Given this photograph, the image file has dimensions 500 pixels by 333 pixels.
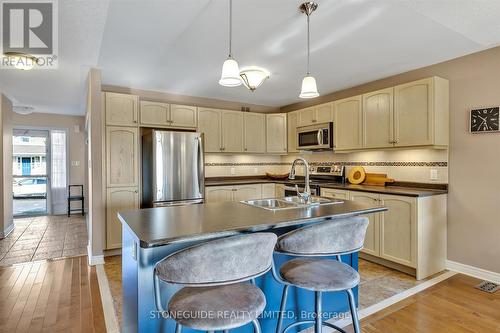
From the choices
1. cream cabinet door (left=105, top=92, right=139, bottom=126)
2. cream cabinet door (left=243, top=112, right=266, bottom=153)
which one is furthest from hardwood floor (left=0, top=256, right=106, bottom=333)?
cream cabinet door (left=243, top=112, right=266, bottom=153)

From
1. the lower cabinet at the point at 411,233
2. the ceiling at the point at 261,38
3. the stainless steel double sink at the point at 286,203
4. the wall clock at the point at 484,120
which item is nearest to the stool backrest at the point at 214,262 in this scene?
the stainless steel double sink at the point at 286,203

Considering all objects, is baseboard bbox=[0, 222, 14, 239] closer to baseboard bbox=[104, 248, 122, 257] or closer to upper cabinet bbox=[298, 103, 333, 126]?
baseboard bbox=[104, 248, 122, 257]

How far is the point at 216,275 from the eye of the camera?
1.16 meters

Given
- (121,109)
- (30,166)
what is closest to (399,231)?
(121,109)

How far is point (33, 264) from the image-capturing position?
11.0ft

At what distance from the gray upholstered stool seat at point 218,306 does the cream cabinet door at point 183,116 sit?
10.5ft

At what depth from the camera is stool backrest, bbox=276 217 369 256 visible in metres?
1.50

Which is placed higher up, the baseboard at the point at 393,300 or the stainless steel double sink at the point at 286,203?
the stainless steel double sink at the point at 286,203

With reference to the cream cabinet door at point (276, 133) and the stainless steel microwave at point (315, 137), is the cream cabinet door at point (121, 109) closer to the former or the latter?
the cream cabinet door at point (276, 133)

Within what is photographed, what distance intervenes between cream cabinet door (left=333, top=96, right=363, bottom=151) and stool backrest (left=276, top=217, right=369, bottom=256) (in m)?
2.43

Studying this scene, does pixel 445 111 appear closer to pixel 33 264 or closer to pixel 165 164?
pixel 165 164

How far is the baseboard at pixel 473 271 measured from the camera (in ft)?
9.16

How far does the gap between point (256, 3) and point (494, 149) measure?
2.70 m

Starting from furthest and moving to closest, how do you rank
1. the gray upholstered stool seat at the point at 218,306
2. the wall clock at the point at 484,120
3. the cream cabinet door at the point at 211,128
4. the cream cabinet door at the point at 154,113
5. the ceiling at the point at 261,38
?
1. the cream cabinet door at the point at 211,128
2. the cream cabinet door at the point at 154,113
3. the wall clock at the point at 484,120
4. the ceiling at the point at 261,38
5. the gray upholstered stool seat at the point at 218,306
